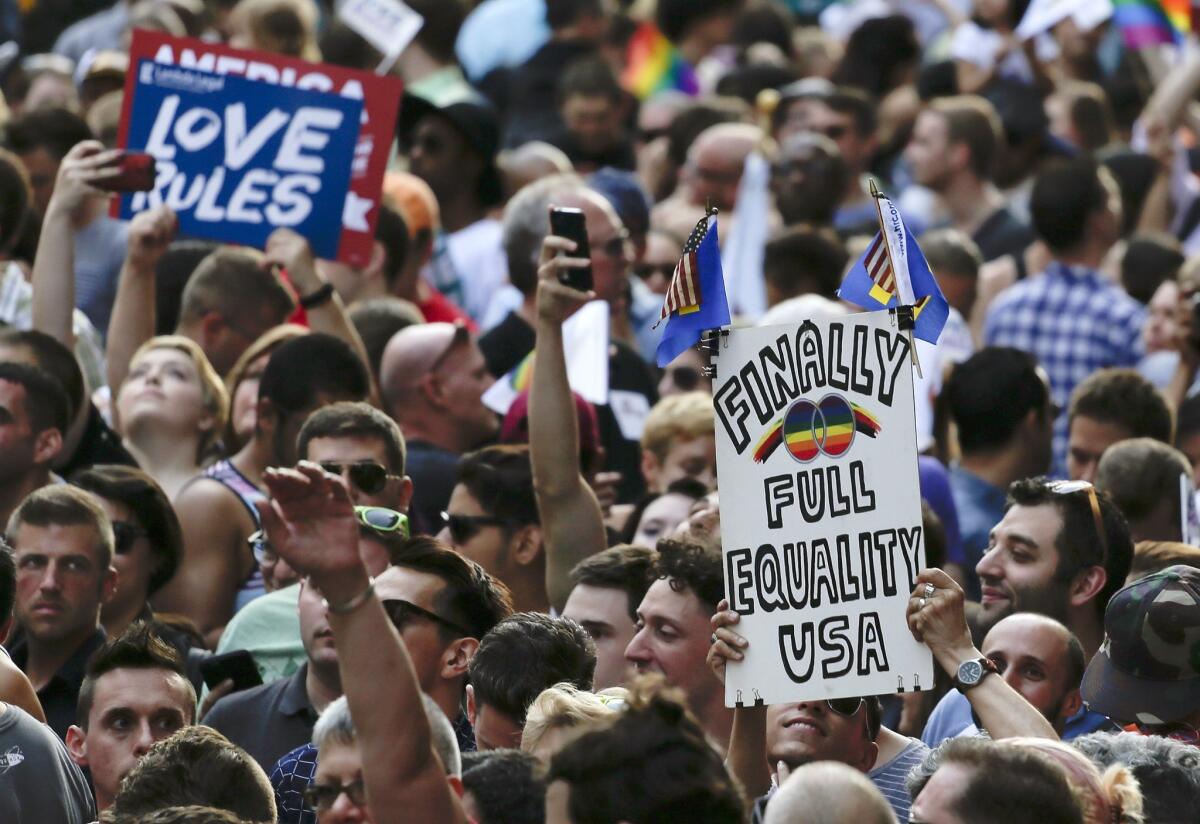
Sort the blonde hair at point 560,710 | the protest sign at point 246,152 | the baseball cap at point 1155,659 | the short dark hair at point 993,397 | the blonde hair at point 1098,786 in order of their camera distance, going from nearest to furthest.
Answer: the blonde hair at point 1098,786 < the blonde hair at point 560,710 < the baseball cap at point 1155,659 < the short dark hair at point 993,397 < the protest sign at point 246,152

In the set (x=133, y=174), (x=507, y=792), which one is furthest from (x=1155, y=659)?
(x=133, y=174)

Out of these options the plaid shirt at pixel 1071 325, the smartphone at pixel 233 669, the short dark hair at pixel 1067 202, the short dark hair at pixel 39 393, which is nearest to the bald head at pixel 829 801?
the smartphone at pixel 233 669

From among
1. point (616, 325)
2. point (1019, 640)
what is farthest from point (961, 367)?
point (1019, 640)

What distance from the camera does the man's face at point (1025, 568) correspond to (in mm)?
7059

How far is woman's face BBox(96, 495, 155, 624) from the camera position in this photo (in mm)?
7727

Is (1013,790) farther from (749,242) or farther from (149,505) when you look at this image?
(749,242)

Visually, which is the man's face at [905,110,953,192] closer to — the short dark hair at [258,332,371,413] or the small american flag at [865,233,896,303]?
the short dark hair at [258,332,371,413]

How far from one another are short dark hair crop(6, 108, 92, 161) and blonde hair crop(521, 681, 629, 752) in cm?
626

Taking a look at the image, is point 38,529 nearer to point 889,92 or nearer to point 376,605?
point 376,605

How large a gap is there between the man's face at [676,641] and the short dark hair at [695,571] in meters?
0.02

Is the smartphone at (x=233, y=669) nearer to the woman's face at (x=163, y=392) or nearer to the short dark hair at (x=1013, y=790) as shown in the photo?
the woman's face at (x=163, y=392)

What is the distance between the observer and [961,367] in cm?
908

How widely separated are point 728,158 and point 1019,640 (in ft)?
20.1

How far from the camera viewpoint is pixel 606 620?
22.7 ft
